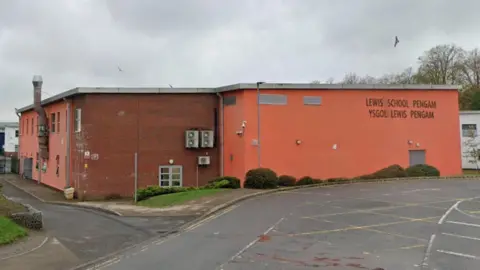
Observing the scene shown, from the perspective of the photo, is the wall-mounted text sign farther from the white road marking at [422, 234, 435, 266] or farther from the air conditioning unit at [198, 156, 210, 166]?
the white road marking at [422, 234, 435, 266]

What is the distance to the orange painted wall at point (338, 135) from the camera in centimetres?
2664

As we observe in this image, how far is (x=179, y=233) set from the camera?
13.5m

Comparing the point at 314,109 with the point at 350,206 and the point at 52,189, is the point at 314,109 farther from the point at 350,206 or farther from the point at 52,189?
the point at 52,189

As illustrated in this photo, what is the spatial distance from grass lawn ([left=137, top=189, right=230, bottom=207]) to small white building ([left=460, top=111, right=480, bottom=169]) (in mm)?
33687

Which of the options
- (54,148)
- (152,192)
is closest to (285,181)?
(152,192)

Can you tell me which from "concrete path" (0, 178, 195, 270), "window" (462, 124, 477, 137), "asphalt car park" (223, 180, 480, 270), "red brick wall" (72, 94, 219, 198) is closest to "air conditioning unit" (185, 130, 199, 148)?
"red brick wall" (72, 94, 219, 198)

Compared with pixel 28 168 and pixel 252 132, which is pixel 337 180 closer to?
pixel 252 132

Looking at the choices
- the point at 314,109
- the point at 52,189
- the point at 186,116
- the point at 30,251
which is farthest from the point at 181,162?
the point at 30,251

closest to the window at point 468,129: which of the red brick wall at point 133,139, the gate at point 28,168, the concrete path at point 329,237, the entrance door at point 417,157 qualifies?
the entrance door at point 417,157

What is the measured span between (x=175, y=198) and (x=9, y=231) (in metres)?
9.48

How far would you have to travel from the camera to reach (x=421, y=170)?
2828cm

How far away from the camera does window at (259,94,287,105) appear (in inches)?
1055

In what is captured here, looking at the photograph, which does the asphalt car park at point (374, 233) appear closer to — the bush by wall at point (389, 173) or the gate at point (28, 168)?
the bush by wall at point (389, 173)

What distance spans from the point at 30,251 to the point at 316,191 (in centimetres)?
1463
